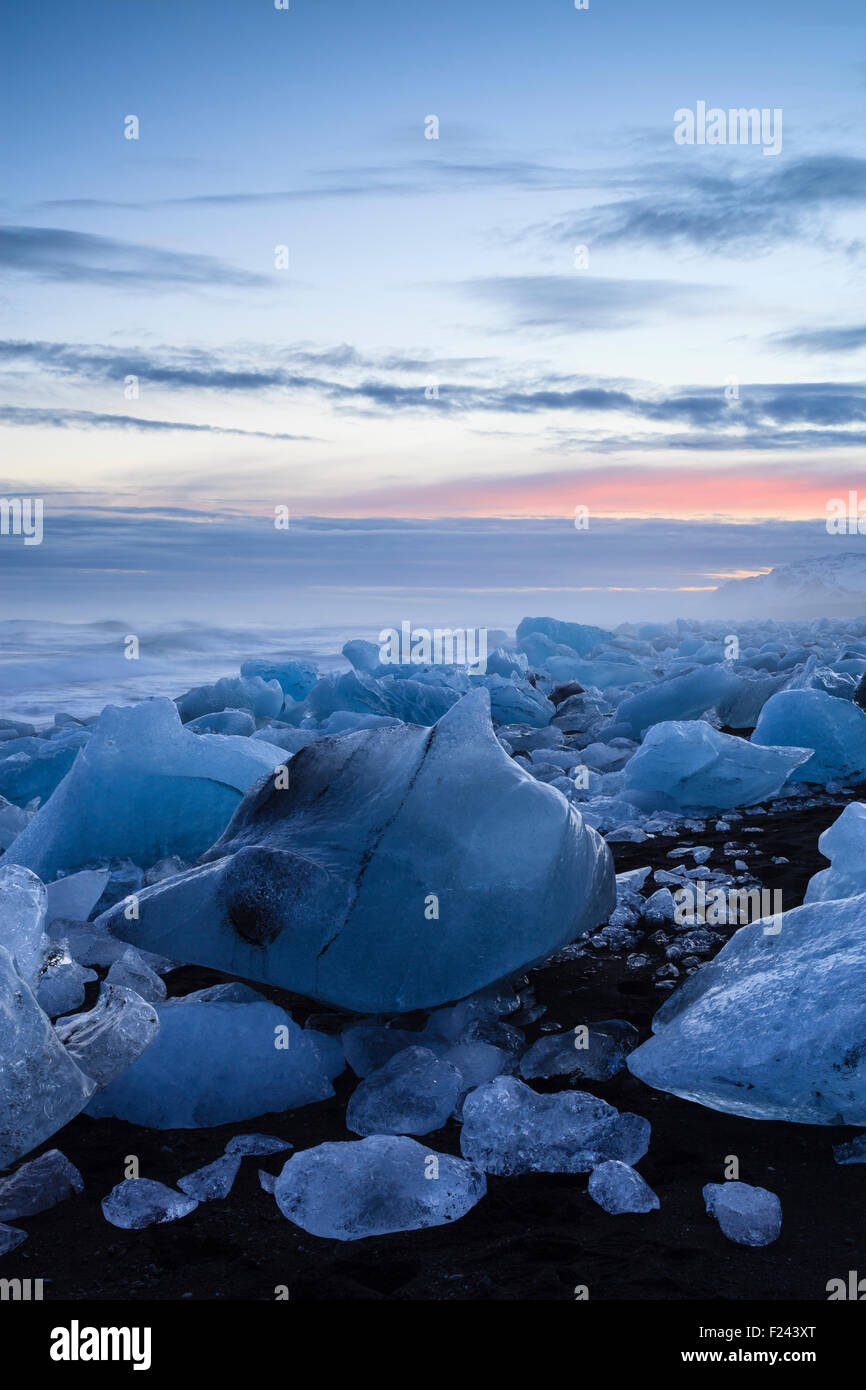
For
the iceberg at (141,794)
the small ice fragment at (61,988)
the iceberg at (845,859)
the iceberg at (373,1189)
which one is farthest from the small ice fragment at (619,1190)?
the iceberg at (141,794)

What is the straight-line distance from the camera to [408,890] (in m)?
3.16

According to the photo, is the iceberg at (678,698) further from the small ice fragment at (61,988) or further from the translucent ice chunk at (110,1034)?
the translucent ice chunk at (110,1034)

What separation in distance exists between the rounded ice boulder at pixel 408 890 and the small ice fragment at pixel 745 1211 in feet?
3.28

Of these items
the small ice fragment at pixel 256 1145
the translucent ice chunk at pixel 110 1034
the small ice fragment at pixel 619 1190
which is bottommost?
the small ice fragment at pixel 256 1145

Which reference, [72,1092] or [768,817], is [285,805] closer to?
[72,1092]

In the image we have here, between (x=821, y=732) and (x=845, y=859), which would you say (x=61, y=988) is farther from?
(x=821, y=732)

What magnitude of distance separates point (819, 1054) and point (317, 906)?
148 cm

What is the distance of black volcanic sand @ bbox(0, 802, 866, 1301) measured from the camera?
79.0 inches

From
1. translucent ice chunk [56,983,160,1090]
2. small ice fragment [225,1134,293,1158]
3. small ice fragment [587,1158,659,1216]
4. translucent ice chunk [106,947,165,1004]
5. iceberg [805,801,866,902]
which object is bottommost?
small ice fragment [225,1134,293,1158]

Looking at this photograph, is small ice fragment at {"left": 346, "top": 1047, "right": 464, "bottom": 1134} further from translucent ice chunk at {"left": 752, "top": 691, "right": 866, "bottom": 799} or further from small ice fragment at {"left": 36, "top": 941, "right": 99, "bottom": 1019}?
translucent ice chunk at {"left": 752, "top": 691, "right": 866, "bottom": 799}

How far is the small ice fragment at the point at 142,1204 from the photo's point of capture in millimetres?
2254

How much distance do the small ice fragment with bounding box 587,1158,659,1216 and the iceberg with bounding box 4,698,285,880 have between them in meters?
3.33

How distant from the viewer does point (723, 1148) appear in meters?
2.46

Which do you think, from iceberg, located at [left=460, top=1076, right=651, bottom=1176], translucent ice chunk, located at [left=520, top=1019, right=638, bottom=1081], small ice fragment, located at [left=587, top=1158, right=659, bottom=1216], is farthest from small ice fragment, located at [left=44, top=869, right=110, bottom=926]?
small ice fragment, located at [left=587, top=1158, right=659, bottom=1216]
